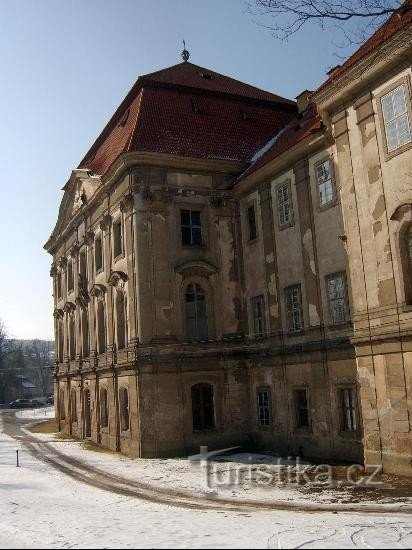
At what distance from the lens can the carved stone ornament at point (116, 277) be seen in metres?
24.0

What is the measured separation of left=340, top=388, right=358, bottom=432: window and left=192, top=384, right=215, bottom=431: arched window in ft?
20.4

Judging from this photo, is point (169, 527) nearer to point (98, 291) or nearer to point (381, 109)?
point (381, 109)

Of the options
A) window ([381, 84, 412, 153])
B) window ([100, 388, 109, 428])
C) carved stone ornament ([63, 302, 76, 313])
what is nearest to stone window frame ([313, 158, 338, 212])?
window ([381, 84, 412, 153])

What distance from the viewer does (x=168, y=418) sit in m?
22.0

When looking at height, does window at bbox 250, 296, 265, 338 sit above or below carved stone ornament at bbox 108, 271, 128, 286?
below

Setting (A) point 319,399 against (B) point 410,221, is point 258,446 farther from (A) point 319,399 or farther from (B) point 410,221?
(B) point 410,221

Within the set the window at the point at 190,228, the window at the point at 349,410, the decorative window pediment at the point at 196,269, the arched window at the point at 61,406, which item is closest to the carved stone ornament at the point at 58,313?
the arched window at the point at 61,406

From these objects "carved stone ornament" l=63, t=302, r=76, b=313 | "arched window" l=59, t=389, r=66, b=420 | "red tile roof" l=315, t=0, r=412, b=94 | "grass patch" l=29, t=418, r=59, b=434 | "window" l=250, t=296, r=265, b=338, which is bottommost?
"grass patch" l=29, t=418, r=59, b=434

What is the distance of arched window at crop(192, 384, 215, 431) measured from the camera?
2269 centimetres

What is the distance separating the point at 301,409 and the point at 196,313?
224 inches


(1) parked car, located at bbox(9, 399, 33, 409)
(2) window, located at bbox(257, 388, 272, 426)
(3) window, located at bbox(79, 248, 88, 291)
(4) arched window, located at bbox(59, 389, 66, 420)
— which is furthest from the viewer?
(1) parked car, located at bbox(9, 399, 33, 409)

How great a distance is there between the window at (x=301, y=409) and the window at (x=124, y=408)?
7200 mm

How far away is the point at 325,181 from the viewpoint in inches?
768

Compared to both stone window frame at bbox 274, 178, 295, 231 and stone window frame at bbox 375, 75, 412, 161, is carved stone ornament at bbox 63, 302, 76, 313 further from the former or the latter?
stone window frame at bbox 375, 75, 412, 161
